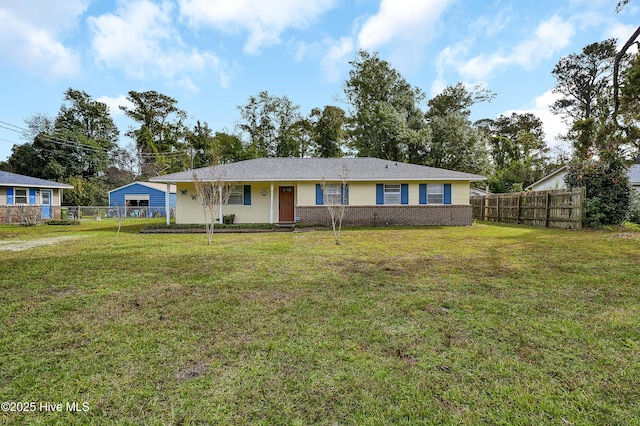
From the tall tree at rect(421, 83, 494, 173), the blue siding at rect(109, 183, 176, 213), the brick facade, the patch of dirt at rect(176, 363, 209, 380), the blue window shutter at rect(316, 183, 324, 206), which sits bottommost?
the patch of dirt at rect(176, 363, 209, 380)

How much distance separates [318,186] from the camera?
15.7 m

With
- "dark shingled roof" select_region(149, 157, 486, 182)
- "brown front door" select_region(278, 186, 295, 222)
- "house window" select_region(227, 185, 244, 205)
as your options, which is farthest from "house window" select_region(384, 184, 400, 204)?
"house window" select_region(227, 185, 244, 205)

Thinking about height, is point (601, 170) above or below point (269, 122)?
below

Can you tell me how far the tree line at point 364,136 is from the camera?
24.0 metres

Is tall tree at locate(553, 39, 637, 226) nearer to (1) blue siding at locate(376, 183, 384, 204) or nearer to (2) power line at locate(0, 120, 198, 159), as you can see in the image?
(1) blue siding at locate(376, 183, 384, 204)

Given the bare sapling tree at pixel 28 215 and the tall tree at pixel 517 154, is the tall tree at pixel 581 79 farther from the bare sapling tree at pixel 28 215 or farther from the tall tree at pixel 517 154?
the bare sapling tree at pixel 28 215

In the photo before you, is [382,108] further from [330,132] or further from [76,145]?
[76,145]

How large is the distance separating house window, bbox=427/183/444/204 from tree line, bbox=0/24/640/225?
5.17 m

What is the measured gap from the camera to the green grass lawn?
2020mm

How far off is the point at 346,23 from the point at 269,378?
52.0ft

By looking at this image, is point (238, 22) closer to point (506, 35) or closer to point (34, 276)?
point (506, 35)

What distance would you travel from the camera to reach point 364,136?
88.4 ft

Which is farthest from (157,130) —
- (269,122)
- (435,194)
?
(435,194)

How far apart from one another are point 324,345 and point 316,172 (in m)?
13.6
